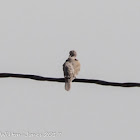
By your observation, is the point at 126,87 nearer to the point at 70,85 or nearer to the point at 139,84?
the point at 139,84

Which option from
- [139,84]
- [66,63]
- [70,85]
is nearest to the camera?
[139,84]

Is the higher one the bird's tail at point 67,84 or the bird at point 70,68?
the bird at point 70,68

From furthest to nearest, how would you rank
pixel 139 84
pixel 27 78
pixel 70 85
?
pixel 70 85 < pixel 27 78 < pixel 139 84

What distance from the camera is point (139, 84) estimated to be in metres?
11.1

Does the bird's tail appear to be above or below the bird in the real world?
below

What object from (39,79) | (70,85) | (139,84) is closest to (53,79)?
(39,79)

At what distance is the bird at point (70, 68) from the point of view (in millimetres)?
14663

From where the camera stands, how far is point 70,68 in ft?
50.4

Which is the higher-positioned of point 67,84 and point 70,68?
point 70,68

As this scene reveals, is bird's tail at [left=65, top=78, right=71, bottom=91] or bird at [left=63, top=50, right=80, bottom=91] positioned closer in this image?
bird's tail at [left=65, top=78, right=71, bottom=91]

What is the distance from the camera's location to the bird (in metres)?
14.7

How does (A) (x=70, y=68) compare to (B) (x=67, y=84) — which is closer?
(B) (x=67, y=84)

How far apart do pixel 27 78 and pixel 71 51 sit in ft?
15.1

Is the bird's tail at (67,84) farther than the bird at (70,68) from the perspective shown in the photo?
No
